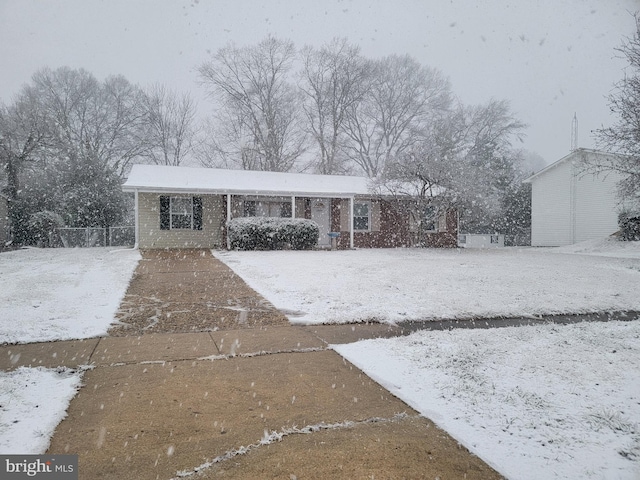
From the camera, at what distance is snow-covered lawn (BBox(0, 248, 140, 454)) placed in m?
2.35

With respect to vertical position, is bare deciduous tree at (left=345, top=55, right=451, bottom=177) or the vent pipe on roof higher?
bare deciduous tree at (left=345, top=55, right=451, bottom=177)

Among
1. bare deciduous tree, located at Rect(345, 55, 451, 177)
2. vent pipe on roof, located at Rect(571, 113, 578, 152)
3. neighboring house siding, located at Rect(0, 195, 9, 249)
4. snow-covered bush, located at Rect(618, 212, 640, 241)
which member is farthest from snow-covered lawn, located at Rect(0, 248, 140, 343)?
vent pipe on roof, located at Rect(571, 113, 578, 152)

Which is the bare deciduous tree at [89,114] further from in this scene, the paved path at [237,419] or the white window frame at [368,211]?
the paved path at [237,419]

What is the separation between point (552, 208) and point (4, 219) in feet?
93.0

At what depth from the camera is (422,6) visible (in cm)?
688

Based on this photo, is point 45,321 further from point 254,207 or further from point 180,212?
point 254,207

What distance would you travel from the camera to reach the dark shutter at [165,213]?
637 inches

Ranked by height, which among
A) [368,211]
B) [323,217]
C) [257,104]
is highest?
[257,104]

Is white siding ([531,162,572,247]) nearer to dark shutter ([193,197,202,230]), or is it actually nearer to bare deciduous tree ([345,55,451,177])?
bare deciduous tree ([345,55,451,177])

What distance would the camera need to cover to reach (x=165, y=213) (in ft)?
53.4

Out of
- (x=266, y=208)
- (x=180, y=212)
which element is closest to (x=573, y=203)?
(x=266, y=208)

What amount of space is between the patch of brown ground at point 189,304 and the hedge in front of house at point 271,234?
18.2ft

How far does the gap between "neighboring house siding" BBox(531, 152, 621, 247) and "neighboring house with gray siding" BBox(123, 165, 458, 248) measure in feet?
20.0

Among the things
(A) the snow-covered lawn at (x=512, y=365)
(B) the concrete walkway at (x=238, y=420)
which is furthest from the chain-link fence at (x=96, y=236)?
(B) the concrete walkway at (x=238, y=420)
